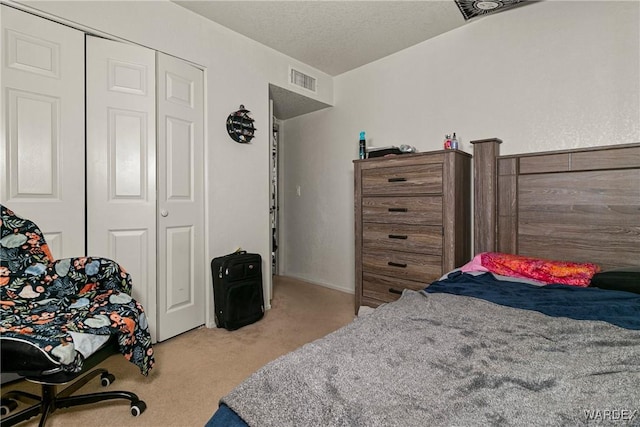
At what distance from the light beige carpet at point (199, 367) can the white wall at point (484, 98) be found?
97 cm

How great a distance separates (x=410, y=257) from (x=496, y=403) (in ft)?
5.66

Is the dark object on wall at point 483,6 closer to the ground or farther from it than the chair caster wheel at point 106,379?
farther from it

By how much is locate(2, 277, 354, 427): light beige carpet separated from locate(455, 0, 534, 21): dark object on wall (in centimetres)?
256

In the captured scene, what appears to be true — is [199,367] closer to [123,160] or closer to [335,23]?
[123,160]

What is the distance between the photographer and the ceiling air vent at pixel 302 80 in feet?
10.0

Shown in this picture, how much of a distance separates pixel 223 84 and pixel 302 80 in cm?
95

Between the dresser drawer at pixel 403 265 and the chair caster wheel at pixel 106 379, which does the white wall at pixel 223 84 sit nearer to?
the chair caster wheel at pixel 106 379

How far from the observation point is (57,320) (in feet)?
4.11

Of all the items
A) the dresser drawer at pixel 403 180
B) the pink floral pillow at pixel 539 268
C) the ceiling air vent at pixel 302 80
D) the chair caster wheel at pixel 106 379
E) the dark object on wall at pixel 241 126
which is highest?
the ceiling air vent at pixel 302 80

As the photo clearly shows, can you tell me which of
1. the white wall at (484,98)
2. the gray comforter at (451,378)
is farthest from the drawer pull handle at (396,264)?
the gray comforter at (451,378)

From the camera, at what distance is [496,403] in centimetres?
63

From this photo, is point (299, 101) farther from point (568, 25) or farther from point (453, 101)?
point (568, 25)

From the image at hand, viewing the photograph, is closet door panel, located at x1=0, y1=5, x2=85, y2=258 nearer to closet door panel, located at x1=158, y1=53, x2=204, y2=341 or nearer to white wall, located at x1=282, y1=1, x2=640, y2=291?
closet door panel, located at x1=158, y1=53, x2=204, y2=341

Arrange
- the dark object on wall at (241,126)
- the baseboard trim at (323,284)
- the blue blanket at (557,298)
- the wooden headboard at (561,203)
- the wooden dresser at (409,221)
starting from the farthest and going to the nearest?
the baseboard trim at (323,284)
the dark object on wall at (241,126)
the wooden dresser at (409,221)
the wooden headboard at (561,203)
the blue blanket at (557,298)
